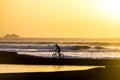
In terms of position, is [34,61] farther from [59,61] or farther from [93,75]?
[93,75]

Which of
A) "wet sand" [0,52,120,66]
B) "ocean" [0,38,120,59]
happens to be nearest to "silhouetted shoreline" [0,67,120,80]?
"wet sand" [0,52,120,66]

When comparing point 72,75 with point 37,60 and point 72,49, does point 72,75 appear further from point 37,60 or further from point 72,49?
point 72,49

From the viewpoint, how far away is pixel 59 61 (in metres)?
1.82

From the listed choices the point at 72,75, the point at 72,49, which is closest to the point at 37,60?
the point at 72,75

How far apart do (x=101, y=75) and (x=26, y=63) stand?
72cm

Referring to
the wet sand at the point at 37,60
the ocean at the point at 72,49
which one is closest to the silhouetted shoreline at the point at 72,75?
the wet sand at the point at 37,60

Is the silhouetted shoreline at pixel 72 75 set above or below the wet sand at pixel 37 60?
above

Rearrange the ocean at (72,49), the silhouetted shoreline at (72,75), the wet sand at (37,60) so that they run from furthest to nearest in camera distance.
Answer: the ocean at (72,49) → the wet sand at (37,60) → the silhouetted shoreline at (72,75)

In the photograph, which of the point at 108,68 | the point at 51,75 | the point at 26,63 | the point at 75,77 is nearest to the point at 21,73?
the point at 51,75

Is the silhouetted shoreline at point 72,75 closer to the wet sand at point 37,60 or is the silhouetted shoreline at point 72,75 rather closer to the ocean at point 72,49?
the wet sand at point 37,60

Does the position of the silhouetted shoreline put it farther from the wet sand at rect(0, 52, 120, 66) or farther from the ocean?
the ocean

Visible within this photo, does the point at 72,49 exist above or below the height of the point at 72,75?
below

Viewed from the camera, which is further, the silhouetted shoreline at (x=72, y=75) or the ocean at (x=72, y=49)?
the ocean at (x=72, y=49)

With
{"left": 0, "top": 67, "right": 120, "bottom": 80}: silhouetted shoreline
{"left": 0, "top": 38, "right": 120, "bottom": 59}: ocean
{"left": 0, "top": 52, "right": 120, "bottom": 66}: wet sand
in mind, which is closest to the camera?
{"left": 0, "top": 67, "right": 120, "bottom": 80}: silhouetted shoreline
